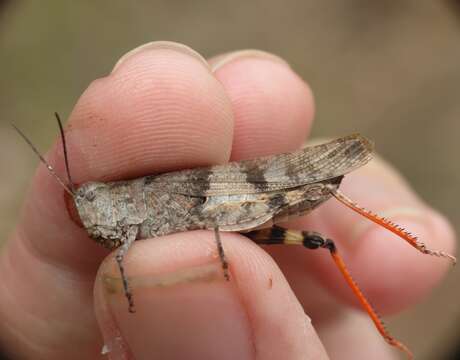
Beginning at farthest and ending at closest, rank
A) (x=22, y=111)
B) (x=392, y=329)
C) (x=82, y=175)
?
(x=22, y=111), (x=392, y=329), (x=82, y=175)

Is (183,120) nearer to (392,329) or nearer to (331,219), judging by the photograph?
(331,219)

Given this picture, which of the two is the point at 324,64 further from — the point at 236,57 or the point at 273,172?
the point at 273,172

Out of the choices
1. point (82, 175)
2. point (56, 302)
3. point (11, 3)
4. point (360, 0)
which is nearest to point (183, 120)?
point (82, 175)

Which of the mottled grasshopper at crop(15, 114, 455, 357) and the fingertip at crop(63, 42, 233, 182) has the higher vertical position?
the fingertip at crop(63, 42, 233, 182)

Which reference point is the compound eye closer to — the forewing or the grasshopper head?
the grasshopper head

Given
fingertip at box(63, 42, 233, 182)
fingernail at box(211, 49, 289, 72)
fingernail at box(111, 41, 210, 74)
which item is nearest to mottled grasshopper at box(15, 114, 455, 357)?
fingertip at box(63, 42, 233, 182)

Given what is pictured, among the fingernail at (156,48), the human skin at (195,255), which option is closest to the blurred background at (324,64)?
the human skin at (195,255)
